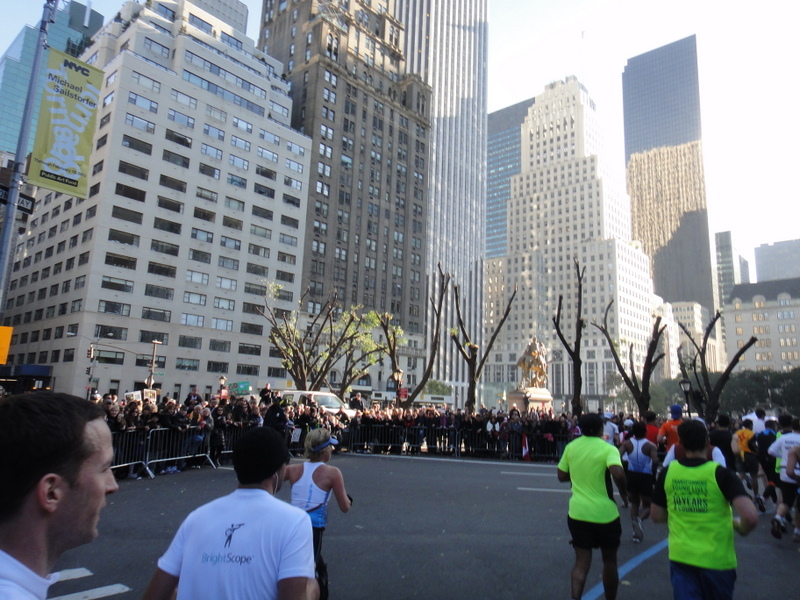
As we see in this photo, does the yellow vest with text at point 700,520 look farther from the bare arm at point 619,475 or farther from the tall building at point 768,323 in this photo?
the tall building at point 768,323

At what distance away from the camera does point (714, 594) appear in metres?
4.32

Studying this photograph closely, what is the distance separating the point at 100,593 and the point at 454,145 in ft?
456

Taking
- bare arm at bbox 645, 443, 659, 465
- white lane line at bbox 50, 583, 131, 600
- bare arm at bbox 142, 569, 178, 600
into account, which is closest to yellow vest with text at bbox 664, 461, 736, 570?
bare arm at bbox 142, 569, 178, 600

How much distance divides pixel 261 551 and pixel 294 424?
18.4 m

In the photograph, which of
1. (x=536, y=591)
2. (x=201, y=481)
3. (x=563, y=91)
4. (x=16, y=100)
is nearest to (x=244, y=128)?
(x=201, y=481)

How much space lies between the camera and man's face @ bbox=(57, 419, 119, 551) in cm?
165

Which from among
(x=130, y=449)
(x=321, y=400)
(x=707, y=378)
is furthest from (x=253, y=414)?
(x=707, y=378)

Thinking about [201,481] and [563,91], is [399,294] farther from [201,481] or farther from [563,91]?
[563,91]

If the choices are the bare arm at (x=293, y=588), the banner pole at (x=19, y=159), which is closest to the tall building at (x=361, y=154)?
the banner pole at (x=19, y=159)

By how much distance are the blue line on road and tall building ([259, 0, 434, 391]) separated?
75469 mm

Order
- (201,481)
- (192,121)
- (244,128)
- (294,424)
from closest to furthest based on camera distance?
1. (201,481)
2. (294,424)
3. (192,121)
4. (244,128)

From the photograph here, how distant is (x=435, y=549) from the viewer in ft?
25.5

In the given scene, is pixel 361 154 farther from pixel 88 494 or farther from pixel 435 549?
pixel 88 494

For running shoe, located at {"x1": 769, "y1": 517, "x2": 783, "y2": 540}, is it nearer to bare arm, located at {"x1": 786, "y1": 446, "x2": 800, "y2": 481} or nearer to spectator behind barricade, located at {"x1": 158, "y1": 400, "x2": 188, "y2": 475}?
bare arm, located at {"x1": 786, "y1": 446, "x2": 800, "y2": 481}
